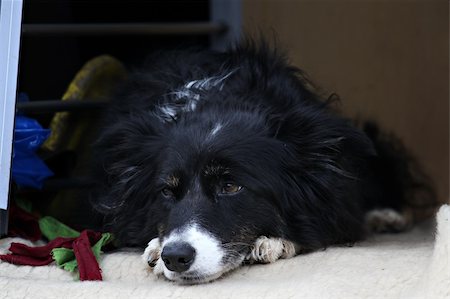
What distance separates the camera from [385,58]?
4.57 metres

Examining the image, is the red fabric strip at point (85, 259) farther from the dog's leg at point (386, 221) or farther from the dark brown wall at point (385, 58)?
the dark brown wall at point (385, 58)

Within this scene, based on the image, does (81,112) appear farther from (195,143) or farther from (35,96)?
(195,143)

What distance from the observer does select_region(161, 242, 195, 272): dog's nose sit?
2.39 meters

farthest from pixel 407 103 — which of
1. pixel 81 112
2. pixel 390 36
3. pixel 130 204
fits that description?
pixel 130 204

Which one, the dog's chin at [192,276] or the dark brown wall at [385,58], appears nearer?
the dog's chin at [192,276]

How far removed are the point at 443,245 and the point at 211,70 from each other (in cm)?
143

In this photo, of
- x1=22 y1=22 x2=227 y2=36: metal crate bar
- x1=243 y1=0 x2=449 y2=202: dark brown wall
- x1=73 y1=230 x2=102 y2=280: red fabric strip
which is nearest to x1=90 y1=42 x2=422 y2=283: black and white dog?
x1=73 y1=230 x2=102 y2=280: red fabric strip

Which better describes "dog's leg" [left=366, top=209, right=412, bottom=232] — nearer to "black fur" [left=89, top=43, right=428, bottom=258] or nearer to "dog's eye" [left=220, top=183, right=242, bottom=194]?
"black fur" [left=89, top=43, right=428, bottom=258]

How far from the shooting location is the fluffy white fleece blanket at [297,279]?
2.25 m

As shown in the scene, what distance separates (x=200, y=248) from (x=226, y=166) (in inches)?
13.9

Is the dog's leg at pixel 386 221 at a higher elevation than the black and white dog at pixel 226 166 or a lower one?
lower

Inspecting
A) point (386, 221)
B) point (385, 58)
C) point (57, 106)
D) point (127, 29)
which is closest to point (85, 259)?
point (57, 106)

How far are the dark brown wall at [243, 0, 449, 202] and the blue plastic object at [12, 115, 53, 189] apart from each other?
66.5 inches

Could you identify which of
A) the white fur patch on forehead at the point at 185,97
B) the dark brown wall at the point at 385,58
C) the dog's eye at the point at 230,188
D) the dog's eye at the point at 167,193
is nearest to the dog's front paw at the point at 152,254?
the dog's eye at the point at 167,193
